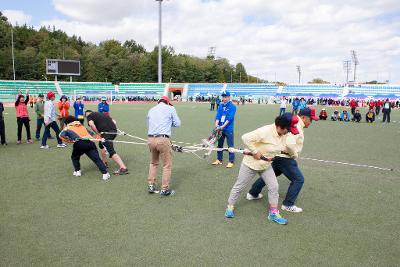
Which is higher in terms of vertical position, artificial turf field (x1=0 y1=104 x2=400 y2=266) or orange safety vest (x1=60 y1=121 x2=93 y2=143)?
orange safety vest (x1=60 y1=121 x2=93 y2=143)

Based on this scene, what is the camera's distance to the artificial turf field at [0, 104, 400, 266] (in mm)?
3879

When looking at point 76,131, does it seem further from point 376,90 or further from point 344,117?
point 376,90

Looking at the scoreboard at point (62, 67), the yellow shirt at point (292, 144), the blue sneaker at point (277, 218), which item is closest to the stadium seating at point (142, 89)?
the scoreboard at point (62, 67)

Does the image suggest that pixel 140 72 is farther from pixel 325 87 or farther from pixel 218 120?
pixel 218 120

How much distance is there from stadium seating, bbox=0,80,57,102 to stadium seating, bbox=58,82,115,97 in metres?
2.15

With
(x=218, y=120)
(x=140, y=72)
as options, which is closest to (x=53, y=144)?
(x=218, y=120)

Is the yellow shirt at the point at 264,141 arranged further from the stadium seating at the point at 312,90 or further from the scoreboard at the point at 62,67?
the stadium seating at the point at 312,90

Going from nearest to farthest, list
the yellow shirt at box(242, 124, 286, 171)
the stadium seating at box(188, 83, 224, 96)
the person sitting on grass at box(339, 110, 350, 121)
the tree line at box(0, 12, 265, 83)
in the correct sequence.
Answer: the yellow shirt at box(242, 124, 286, 171) → the person sitting on grass at box(339, 110, 350, 121) → the stadium seating at box(188, 83, 224, 96) → the tree line at box(0, 12, 265, 83)

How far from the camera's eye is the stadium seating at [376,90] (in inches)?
2295

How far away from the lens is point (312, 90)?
64.4 meters

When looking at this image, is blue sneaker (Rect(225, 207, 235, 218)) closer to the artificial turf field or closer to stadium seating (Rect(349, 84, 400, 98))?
the artificial turf field

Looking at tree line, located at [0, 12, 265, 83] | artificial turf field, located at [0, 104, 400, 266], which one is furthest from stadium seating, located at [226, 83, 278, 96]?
artificial turf field, located at [0, 104, 400, 266]

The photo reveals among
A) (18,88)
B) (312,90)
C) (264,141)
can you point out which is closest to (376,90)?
(312,90)

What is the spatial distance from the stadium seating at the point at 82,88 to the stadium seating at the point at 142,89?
130 inches
